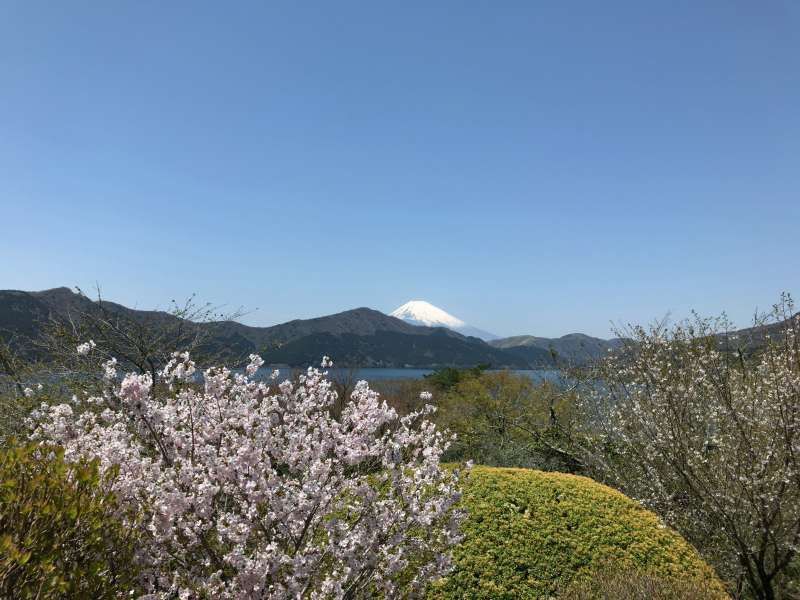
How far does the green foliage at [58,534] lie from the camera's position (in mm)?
2715

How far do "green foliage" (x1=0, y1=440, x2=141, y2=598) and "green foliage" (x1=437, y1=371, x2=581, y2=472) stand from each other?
1142 cm

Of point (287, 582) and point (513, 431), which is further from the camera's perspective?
point (513, 431)

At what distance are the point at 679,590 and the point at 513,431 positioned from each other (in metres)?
13.3

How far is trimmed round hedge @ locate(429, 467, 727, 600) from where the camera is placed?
640cm

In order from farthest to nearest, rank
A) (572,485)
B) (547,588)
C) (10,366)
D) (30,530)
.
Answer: (10,366), (572,485), (547,588), (30,530)

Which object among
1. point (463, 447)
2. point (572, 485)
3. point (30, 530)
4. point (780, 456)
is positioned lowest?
point (463, 447)

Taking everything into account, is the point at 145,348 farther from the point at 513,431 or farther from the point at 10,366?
the point at 513,431

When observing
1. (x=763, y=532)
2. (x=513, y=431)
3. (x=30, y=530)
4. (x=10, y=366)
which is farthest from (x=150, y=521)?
(x=513, y=431)

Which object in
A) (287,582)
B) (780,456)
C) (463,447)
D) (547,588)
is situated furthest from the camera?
(463,447)

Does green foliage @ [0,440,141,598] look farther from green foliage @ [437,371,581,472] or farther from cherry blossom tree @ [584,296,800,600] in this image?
green foliage @ [437,371,581,472]

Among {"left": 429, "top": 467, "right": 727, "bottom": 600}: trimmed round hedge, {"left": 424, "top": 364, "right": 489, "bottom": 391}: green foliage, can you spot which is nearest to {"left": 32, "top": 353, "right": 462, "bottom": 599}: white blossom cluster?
{"left": 429, "top": 467, "right": 727, "bottom": 600}: trimmed round hedge

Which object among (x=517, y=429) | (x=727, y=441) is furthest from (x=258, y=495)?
(x=517, y=429)

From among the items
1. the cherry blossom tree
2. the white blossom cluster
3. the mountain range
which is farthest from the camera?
the mountain range

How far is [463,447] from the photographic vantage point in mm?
16281
